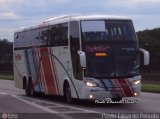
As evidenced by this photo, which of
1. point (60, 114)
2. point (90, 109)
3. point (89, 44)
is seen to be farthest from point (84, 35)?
point (60, 114)

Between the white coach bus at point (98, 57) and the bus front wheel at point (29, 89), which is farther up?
the white coach bus at point (98, 57)

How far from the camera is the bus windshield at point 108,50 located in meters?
20.8

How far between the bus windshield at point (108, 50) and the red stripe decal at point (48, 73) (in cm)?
414

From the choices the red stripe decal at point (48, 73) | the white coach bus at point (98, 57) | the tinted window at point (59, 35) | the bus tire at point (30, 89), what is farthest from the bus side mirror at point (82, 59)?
the bus tire at point (30, 89)

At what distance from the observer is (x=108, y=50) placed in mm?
20953

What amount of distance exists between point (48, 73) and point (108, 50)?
16.5 ft

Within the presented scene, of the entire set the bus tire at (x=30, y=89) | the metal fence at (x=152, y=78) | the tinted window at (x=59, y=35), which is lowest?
the metal fence at (x=152, y=78)

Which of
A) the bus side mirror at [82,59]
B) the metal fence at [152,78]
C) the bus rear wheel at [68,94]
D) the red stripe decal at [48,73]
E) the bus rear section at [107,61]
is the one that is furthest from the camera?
the metal fence at [152,78]

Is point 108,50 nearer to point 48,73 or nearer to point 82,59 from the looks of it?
point 82,59

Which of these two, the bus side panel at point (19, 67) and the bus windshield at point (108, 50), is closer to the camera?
the bus windshield at point (108, 50)

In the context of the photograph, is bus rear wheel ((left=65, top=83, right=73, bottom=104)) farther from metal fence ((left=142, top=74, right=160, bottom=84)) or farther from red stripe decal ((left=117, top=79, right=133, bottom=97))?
metal fence ((left=142, top=74, right=160, bottom=84))

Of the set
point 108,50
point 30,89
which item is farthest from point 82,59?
point 30,89

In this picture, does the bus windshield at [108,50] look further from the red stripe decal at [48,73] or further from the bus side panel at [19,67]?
the bus side panel at [19,67]

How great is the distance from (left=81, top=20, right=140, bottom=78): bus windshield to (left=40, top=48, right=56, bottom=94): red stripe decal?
13.6 feet
